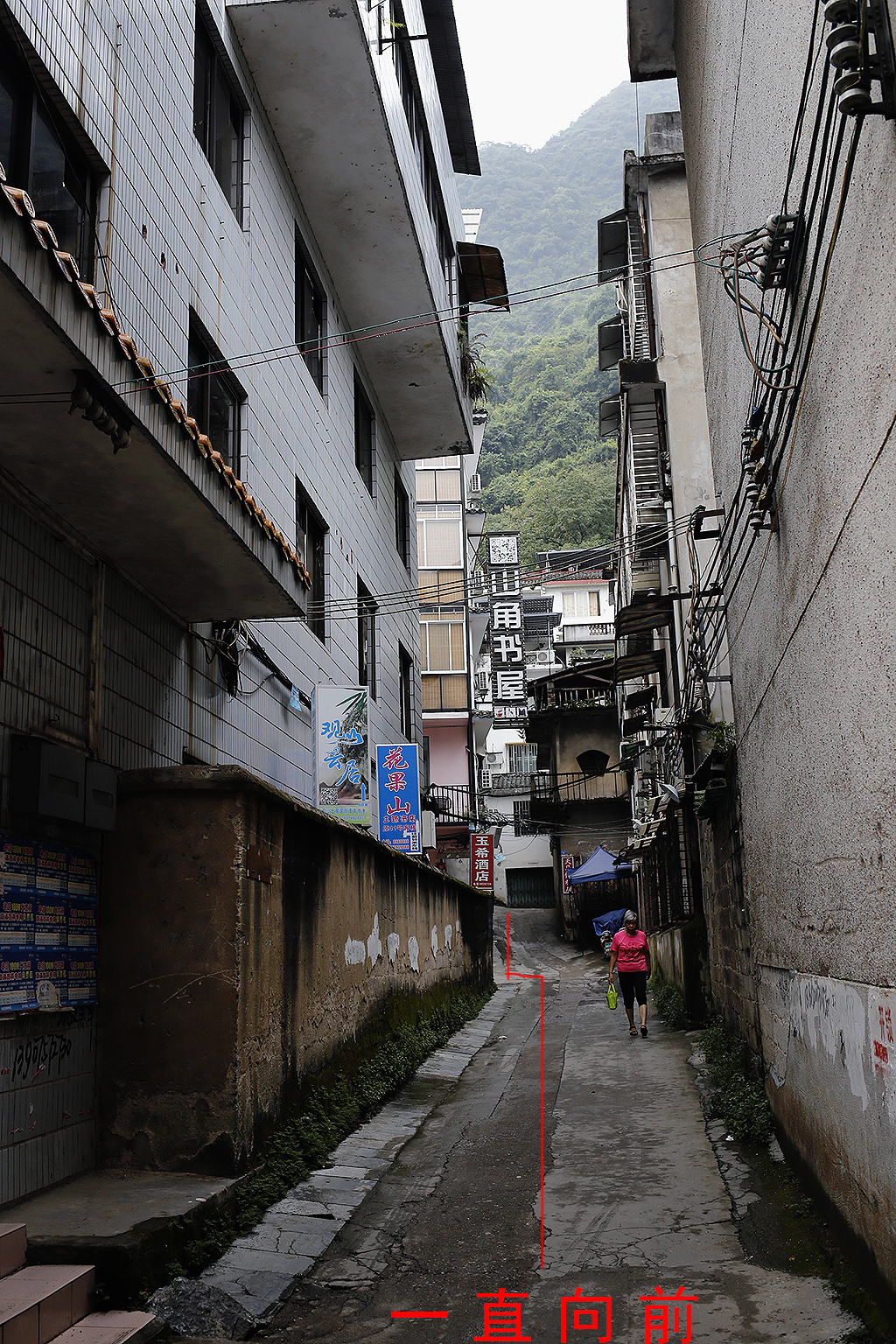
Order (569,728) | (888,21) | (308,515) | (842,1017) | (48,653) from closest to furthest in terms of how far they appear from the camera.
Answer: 1. (888,21)
2. (842,1017)
3. (48,653)
4. (308,515)
5. (569,728)

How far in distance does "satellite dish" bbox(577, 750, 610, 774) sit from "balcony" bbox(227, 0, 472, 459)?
24.9 meters

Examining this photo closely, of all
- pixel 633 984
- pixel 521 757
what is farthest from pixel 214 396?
pixel 521 757

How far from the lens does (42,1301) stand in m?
4.28

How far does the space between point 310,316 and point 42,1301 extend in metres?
12.2

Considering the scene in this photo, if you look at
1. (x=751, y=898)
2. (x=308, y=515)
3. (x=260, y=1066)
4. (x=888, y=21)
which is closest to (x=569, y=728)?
(x=308, y=515)

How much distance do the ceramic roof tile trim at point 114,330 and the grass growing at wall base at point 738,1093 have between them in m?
5.63

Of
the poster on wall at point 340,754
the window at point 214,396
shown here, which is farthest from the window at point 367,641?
the window at point 214,396

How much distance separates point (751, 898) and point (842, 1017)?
3876 mm

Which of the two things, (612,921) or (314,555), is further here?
(612,921)

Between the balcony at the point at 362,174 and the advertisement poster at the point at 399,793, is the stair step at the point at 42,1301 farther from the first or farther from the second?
the balcony at the point at 362,174

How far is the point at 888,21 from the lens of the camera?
3.62m

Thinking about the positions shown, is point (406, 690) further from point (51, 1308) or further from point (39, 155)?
point (51, 1308)

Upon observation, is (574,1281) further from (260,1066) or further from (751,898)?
(751,898)

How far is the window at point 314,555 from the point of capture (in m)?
13.2
